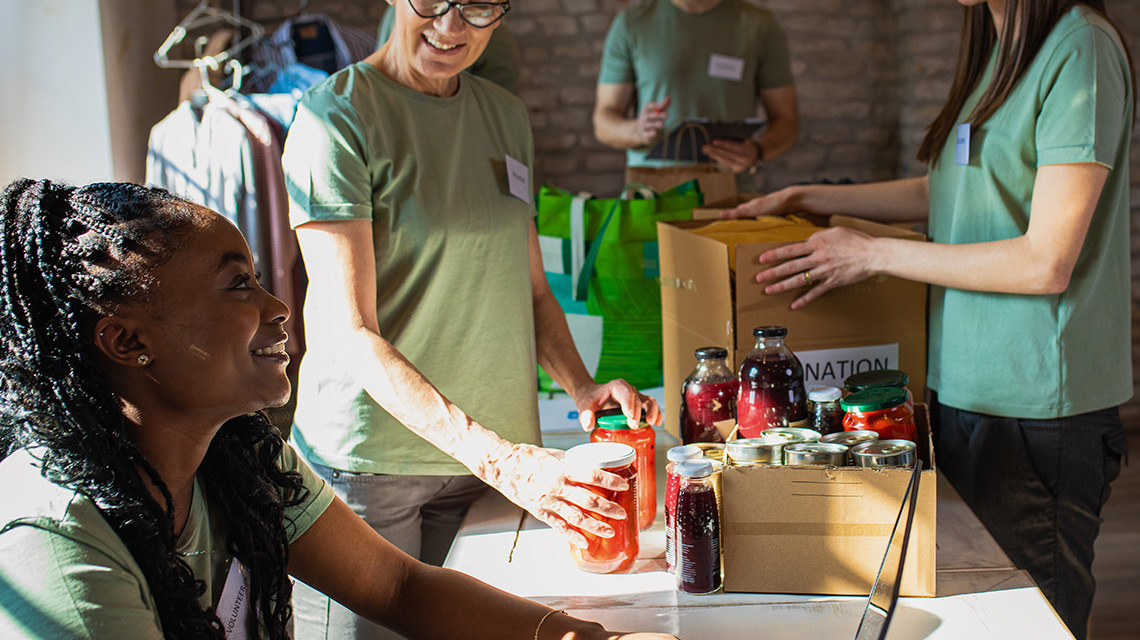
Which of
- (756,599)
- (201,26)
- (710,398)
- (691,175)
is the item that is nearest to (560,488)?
(756,599)

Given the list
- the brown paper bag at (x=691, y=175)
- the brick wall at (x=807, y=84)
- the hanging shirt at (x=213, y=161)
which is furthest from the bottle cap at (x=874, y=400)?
the brick wall at (x=807, y=84)

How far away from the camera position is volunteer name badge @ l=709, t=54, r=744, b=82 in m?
3.43

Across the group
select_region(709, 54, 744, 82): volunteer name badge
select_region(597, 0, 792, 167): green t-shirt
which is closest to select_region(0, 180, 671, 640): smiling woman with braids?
select_region(597, 0, 792, 167): green t-shirt

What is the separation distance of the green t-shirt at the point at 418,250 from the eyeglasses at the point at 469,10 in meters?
0.12

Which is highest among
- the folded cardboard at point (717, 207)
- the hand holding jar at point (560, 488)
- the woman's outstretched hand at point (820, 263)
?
the folded cardboard at point (717, 207)

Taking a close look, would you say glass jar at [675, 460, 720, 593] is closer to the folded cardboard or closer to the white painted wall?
the folded cardboard

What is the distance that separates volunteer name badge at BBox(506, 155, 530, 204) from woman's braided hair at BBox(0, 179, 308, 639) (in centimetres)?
70

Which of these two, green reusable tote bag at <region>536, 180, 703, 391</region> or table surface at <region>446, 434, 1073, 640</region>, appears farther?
green reusable tote bag at <region>536, 180, 703, 391</region>

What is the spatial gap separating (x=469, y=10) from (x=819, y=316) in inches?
31.6

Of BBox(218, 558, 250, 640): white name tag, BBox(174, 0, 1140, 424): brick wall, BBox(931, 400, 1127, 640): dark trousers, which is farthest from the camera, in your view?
BBox(174, 0, 1140, 424): brick wall

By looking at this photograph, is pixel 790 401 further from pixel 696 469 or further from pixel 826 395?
pixel 696 469

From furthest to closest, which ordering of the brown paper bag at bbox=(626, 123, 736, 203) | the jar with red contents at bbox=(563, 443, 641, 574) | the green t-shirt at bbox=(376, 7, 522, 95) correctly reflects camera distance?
the green t-shirt at bbox=(376, 7, 522, 95) → the brown paper bag at bbox=(626, 123, 736, 203) → the jar with red contents at bbox=(563, 443, 641, 574)

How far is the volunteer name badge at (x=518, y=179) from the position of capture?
161 cm

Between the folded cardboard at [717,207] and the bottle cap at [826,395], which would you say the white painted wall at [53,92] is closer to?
the folded cardboard at [717,207]
